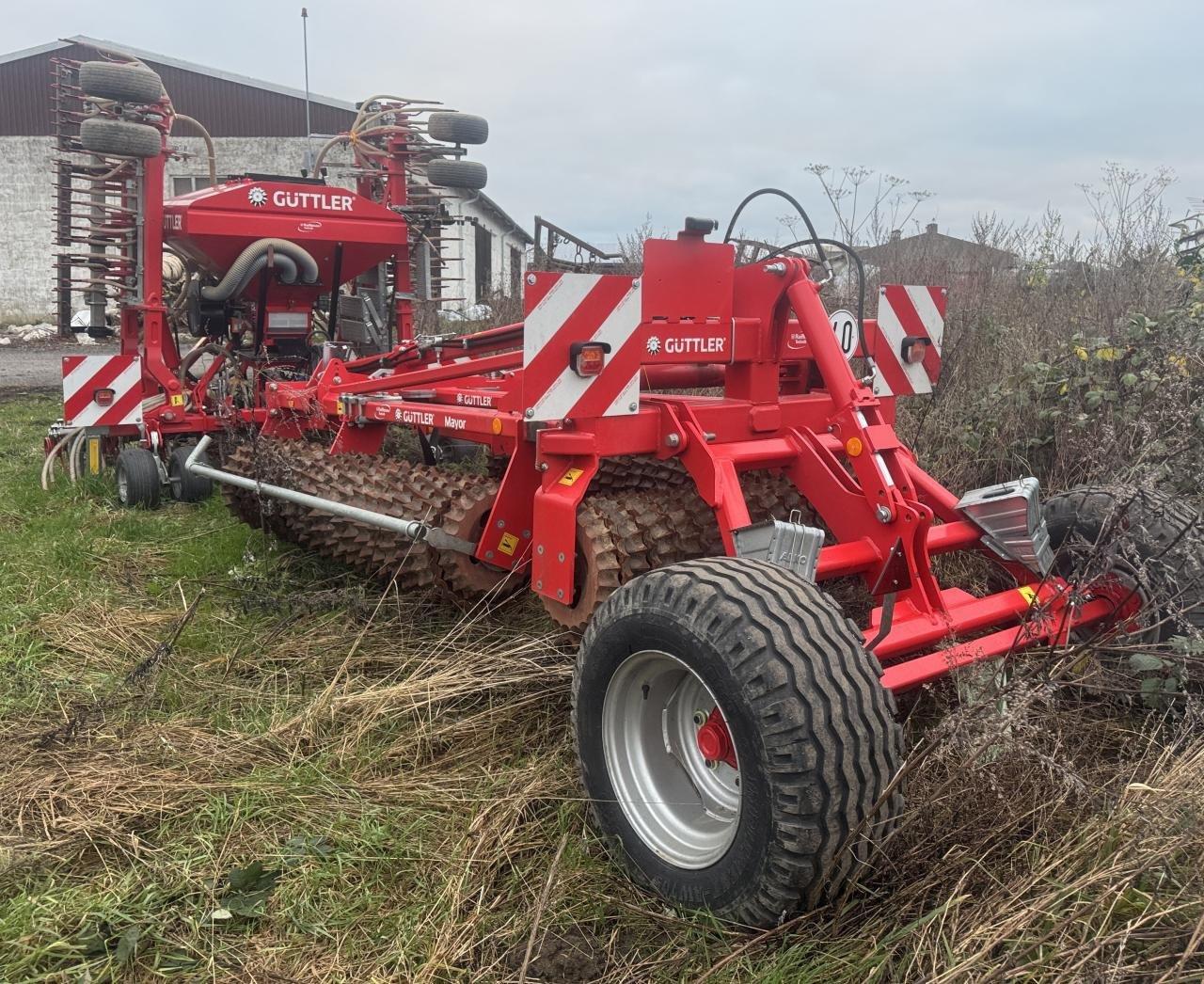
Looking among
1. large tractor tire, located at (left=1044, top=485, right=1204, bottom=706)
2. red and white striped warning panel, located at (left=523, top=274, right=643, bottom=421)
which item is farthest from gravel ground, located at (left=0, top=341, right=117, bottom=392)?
large tractor tire, located at (left=1044, top=485, right=1204, bottom=706)

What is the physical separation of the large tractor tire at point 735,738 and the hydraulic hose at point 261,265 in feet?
15.1

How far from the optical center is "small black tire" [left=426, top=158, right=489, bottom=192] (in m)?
6.90

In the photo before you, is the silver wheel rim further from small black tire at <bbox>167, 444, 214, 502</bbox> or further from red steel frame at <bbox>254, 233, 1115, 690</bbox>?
small black tire at <bbox>167, 444, 214, 502</bbox>

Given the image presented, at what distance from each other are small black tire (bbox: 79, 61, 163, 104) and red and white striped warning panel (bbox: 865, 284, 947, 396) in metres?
4.41

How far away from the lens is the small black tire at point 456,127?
268 inches

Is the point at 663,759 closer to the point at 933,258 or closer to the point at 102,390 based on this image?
the point at 102,390

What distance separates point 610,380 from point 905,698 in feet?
4.56

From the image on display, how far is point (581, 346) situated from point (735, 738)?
139 cm

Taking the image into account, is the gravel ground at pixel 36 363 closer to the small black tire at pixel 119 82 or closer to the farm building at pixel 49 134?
the farm building at pixel 49 134

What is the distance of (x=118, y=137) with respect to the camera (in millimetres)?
5801

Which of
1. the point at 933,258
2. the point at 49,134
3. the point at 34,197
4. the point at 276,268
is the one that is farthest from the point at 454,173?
the point at 34,197

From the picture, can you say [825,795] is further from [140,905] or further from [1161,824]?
[140,905]

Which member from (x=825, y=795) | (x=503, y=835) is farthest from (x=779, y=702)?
(x=503, y=835)

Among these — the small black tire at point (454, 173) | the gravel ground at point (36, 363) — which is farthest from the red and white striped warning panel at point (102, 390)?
the gravel ground at point (36, 363)
